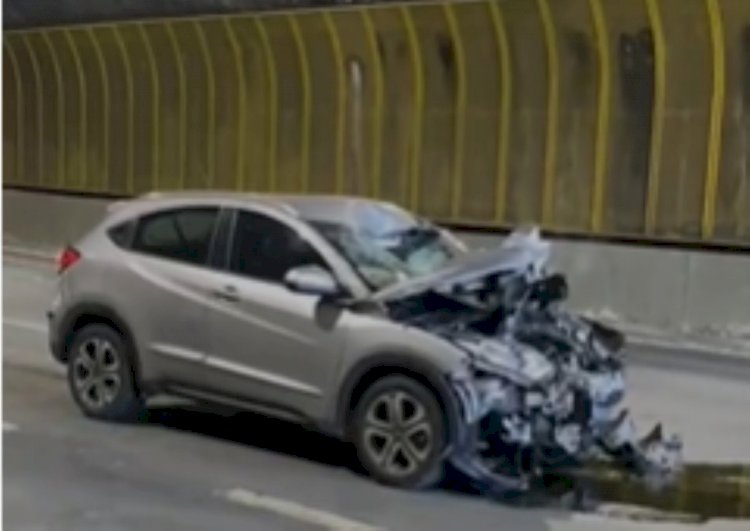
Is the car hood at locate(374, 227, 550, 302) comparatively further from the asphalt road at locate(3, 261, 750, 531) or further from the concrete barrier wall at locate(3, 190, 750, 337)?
the concrete barrier wall at locate(3, 190, 750, 337)

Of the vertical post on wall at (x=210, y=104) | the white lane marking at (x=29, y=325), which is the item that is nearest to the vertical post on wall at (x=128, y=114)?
the vertical post on wall at (x=210, y=104)

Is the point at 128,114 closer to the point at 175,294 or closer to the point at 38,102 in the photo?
the point at 38,102

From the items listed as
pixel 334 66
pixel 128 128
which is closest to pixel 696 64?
pixel 334 66

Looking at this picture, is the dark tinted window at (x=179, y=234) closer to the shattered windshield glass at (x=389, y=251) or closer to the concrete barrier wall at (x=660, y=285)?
the shattered windshield glass at (x=389, y=251)

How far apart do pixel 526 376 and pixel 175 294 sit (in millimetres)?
2449

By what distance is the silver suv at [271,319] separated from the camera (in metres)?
6.77

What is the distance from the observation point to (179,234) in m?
8.09

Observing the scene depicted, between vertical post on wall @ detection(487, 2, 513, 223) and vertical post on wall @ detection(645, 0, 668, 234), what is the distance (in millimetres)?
2275

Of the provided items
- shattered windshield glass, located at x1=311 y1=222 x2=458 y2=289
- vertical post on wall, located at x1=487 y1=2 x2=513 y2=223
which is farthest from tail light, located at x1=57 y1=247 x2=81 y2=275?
vertical post on wall, located at x1=487 y1=2 x2=513 y2=223

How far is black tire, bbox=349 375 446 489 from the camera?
6.62 meters

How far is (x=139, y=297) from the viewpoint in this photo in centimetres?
793

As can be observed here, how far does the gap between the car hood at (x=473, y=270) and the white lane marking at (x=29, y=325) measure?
6.28 m

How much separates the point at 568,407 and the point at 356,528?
5.63ft

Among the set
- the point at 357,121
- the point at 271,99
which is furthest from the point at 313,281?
the point at 271,99
